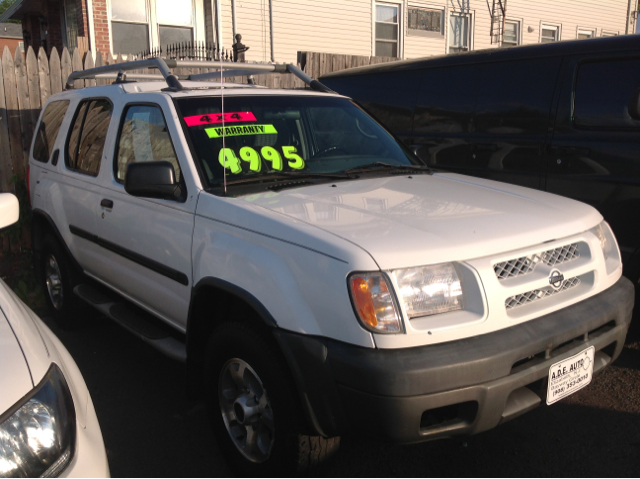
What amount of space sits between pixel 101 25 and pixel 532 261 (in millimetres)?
11914

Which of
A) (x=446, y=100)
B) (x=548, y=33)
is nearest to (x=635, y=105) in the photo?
(x=446, y=100)

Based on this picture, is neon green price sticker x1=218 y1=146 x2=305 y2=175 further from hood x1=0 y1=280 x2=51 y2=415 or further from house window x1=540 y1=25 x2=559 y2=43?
house window x1=540 y1=25 x2=559 y2=43

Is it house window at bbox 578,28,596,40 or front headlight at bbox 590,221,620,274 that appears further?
house window at bbox 578,28,596,40

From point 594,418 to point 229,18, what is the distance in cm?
1180

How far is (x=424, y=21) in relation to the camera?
16141 mm

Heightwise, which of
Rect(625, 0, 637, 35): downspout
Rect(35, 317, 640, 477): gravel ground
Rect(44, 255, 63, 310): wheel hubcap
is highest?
Rect(625, 0, 637, 35): downspout

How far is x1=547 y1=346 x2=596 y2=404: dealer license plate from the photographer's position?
2.55 m

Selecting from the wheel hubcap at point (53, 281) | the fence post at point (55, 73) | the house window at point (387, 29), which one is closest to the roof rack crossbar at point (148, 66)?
the wheel hubcap at point (53, 281)

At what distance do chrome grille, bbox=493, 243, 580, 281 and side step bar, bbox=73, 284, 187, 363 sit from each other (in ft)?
5.66

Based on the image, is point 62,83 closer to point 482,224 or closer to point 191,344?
point 191,344

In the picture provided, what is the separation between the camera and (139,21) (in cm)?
1272

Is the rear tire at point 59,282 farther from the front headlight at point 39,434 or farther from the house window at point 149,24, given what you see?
the house window at point 149,24

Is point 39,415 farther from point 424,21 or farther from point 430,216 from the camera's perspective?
point 424,21

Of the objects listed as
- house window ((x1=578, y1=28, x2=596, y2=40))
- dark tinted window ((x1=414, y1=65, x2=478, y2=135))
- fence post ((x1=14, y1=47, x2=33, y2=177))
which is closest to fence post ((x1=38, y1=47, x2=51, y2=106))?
fence post ((x1=14, y1=47, x2=33, y2=177))
